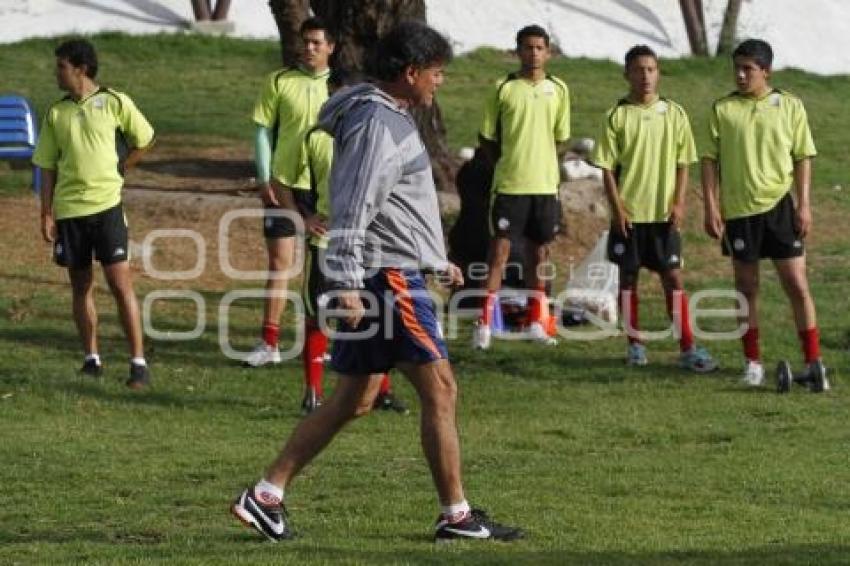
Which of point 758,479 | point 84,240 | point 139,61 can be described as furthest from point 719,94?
point 758,479

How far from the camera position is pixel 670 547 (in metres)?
8.33

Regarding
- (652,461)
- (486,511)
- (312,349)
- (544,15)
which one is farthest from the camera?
(544,15)

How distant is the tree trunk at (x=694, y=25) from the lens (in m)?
28.8

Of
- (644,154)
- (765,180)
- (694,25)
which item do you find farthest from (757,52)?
(694,25)

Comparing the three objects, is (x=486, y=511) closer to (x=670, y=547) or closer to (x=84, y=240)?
(x=670, y=547)

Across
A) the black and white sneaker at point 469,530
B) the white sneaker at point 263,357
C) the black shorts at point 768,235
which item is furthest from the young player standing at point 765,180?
the black and white sneaker at point 469,530

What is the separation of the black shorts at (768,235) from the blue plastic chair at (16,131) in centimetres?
788

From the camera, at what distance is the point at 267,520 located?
8398mm

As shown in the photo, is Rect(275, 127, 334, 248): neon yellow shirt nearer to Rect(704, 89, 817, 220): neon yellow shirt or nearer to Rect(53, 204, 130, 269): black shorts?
Rect(53, 204, 130, 269): black shorts

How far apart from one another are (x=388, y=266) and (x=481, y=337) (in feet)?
20.3

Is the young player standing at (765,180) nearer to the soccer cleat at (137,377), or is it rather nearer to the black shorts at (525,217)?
the black shorts at (525,217)

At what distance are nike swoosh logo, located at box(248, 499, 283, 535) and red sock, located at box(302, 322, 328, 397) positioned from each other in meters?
3.81

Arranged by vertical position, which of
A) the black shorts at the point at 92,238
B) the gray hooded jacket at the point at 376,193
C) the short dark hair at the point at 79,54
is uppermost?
the gray hooded jacket at the point at 376,193

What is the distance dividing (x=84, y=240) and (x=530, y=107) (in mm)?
3093
